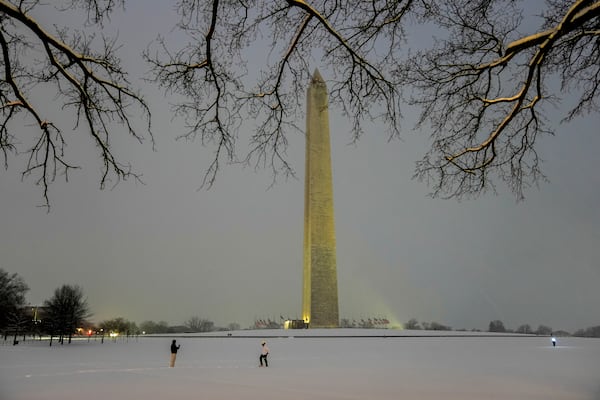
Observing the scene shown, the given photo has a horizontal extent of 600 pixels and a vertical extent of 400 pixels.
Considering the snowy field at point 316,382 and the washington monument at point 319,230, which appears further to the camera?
the washington monument at point 319,230

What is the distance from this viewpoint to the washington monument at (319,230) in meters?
42.0

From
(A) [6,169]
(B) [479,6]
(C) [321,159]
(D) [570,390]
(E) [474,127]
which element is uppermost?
(C) [321,159]

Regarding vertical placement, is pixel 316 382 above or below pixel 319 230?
below

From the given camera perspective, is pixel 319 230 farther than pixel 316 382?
Yes

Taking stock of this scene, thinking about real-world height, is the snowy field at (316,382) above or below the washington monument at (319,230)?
below

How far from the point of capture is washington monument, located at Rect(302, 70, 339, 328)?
42031mm

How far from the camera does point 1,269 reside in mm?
47906

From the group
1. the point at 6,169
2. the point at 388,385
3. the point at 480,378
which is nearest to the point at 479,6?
the point at 6,169

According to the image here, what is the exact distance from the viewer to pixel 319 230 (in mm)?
42625

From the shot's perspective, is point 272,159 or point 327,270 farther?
point 327,270

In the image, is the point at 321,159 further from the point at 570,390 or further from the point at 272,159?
the point at 272,159

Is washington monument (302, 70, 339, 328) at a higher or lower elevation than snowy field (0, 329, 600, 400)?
higher

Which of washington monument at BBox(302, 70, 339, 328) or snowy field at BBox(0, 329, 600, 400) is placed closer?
snowy field at BBox(0, 329, 600, 400)

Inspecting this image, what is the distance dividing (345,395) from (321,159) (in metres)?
35.9
